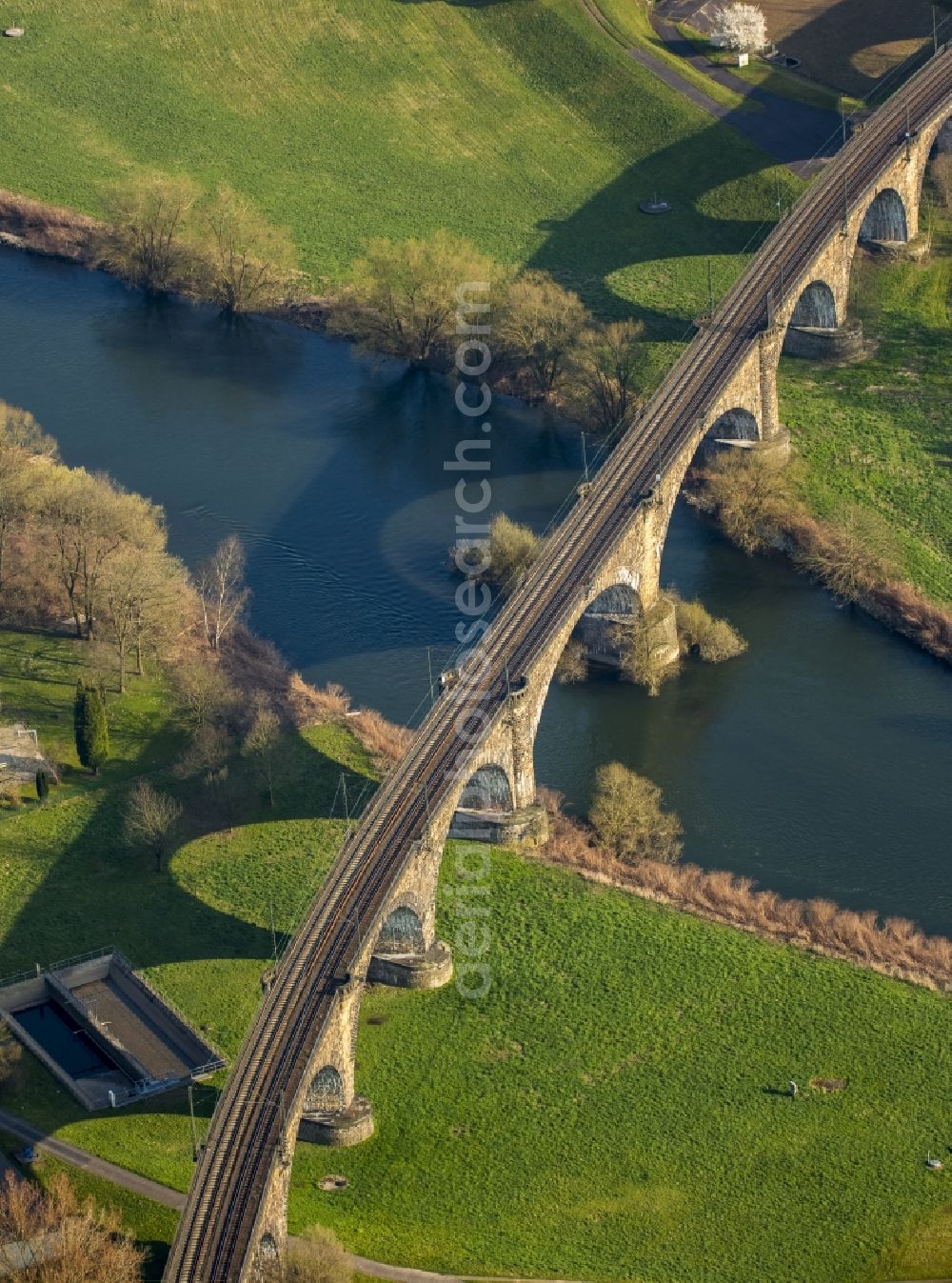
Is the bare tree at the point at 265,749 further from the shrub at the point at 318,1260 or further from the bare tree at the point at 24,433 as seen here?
the shrub at the point at 318,1260

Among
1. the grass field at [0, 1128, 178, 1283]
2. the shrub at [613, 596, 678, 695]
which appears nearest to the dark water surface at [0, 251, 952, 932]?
the shrub at [613, 596, 678, 695]

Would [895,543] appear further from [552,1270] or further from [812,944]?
[552,1270]

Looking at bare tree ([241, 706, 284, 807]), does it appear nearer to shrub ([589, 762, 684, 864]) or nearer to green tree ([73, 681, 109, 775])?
green tree ([73, 681, 109, 775])

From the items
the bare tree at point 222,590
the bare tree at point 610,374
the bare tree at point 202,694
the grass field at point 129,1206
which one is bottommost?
the grass field at point 129,1206

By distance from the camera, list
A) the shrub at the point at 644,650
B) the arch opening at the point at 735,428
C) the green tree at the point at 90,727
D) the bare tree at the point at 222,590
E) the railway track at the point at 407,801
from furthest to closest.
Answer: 1. the arch opening at the point at 735,428
2. the bare tree at the point at 222,590
3. the shrub at the point at 644,650
4. the green tree at the point at 90,727
5. the railway track at the point at 407,801

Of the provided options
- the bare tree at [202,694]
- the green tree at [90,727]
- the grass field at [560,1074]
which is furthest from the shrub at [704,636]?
the green tree at [90,727]

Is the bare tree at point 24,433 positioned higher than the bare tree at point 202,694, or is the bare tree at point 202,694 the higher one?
the bare tree at point 24,433
